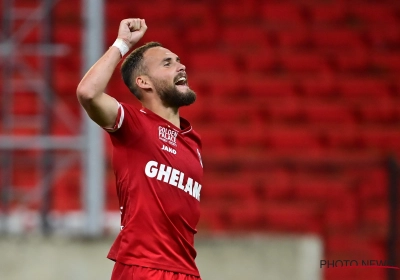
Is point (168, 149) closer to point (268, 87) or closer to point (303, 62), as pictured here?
point (268, 87)

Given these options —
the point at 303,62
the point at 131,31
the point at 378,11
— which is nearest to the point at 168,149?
the point at 131,31

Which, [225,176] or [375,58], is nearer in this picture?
[225,176]

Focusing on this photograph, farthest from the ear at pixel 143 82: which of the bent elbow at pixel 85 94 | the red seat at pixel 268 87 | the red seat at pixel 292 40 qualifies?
the red seat at pixel 292 40

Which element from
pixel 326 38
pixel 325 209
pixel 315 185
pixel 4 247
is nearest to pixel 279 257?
pixel 325 209

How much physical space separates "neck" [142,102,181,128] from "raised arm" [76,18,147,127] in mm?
342

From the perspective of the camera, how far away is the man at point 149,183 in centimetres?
380

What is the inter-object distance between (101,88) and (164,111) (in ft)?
1.64

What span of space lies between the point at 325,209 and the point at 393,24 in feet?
11.4

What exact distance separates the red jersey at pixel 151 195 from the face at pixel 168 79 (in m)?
0.15

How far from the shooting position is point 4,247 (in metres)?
6.47

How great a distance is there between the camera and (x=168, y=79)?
160 inches

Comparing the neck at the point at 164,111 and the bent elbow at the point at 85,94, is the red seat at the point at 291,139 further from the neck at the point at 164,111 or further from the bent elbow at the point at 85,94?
the bent elbow at the point at 85,94

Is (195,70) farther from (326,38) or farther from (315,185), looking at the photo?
(315,185)

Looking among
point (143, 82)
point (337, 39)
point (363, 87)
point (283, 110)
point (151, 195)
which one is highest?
point (337, 39)
